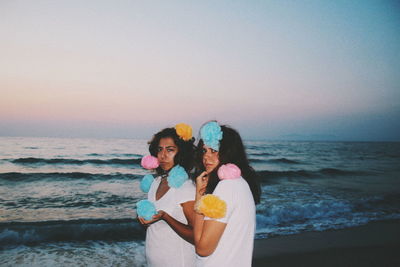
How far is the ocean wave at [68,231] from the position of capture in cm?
655

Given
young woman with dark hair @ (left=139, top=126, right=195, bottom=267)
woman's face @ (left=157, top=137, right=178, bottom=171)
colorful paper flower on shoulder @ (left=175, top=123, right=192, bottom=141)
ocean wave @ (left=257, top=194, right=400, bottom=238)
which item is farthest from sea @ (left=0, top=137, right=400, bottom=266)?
colorful paper flower on shoulder @ (left=175, top=123, right=192, bottom=141)

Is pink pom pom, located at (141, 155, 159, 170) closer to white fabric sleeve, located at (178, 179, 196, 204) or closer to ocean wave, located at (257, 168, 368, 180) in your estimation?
white fabric sleeve, located at (178, 179, 196, 204)

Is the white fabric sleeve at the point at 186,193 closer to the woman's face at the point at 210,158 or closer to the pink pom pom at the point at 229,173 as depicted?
the woman's face at the point at 210,158

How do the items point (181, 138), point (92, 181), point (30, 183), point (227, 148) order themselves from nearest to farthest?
1. point (227, 148)
2. point (181, 138)
3. point (30, 183)
4. point (92, 181)

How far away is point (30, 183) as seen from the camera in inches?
515

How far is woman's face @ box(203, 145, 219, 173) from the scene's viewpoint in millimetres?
1954

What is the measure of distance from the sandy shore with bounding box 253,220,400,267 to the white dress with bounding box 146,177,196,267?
3388mm

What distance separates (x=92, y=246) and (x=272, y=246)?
4236 millimetres

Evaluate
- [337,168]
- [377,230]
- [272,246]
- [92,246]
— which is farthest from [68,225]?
[337,168]

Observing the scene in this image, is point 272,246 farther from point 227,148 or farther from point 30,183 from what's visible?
point 30,183

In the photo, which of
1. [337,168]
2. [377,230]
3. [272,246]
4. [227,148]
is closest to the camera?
[227,148]

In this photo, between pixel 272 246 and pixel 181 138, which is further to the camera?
pixel 272 246

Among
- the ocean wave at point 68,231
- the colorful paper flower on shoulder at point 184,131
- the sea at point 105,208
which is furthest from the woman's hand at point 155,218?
the ocean wave at point 68,231

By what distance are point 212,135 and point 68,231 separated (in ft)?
22.7
